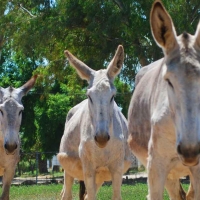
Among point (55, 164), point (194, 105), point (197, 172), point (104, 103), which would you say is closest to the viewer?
point (194, 105)

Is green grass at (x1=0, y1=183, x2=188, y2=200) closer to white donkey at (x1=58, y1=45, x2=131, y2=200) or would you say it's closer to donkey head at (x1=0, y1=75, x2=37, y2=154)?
white donkey at (x1=58, y1=45, x2=131, y2=200)

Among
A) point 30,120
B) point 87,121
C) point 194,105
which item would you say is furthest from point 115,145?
point 30,120

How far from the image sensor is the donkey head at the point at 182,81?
4.67 meters

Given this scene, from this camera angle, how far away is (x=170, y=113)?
538cm

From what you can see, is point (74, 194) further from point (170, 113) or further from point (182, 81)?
point (182, 81)

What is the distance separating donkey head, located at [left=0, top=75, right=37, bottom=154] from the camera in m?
11.1

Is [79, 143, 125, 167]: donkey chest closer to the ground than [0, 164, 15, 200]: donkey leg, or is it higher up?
higher up

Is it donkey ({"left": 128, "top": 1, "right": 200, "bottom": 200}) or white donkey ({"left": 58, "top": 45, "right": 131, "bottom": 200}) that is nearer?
donkey ({"left": 128, "top": 1, "right": 200, "bottom": 200})

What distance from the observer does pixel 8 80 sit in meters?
44.8

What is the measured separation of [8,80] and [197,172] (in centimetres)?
3976

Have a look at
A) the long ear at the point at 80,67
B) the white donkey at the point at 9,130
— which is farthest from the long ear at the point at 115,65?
the white donkey at the point at 9,130

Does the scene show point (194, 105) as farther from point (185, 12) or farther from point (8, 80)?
point (8, 80)

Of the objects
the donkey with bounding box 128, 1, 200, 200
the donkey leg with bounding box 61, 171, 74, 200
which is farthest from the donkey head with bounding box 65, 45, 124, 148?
the donkey leg with bounding box 61, 171, 74, 200

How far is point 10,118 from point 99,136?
3057 mm
